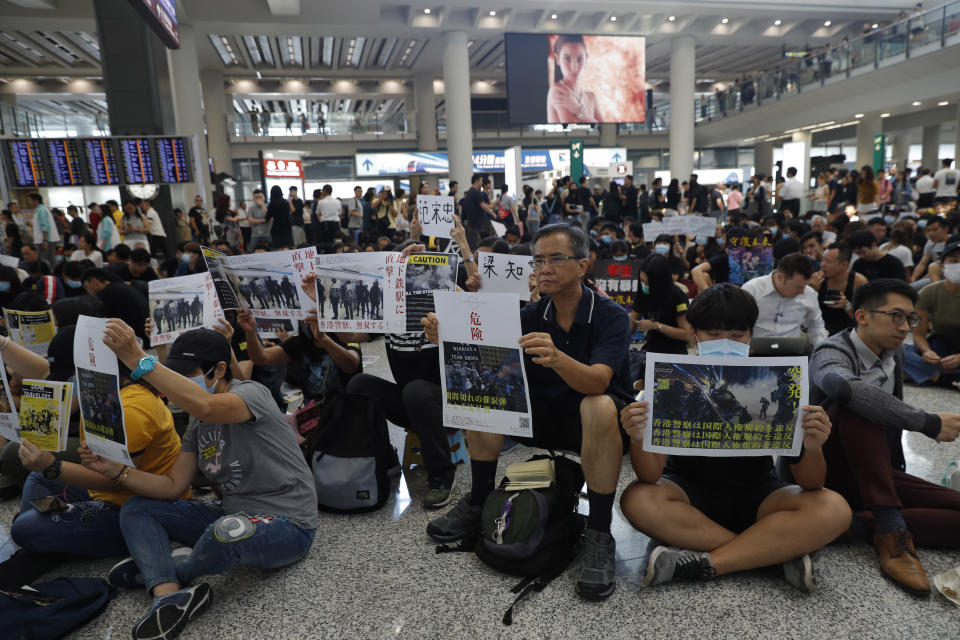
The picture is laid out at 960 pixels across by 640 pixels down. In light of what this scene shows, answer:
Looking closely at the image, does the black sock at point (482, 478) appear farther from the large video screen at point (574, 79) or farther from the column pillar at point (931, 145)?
the column pillar at point (931, 145)

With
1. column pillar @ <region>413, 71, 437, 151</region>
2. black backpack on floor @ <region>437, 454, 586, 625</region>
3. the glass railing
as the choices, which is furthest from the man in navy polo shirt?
column pillar @ <region>413, 71, 437, 151</region>

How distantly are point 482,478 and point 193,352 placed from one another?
4.59ft

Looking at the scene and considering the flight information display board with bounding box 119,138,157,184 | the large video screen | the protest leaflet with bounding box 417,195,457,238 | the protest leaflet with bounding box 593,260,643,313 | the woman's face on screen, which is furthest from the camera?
the woman's face on screen

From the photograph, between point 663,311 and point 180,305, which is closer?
point 180,305

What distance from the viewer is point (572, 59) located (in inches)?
699

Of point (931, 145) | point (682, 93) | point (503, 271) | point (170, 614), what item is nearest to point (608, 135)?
point (682, 93)

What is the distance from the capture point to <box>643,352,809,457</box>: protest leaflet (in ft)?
7.01

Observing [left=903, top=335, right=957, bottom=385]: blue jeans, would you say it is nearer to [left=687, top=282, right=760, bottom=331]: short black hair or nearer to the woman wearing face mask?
the woman wearing face mask

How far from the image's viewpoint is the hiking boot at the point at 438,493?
3172 mm

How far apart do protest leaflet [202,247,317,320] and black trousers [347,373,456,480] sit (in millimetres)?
564

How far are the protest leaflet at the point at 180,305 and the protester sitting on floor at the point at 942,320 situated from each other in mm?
5012

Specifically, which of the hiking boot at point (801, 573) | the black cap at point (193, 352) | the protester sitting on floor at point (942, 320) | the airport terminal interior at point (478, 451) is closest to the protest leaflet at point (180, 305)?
the airport terminal interior at point (478, 451)

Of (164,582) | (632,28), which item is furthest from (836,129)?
(164,582)

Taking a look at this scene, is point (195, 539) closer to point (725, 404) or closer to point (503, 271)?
point (725, 404)
